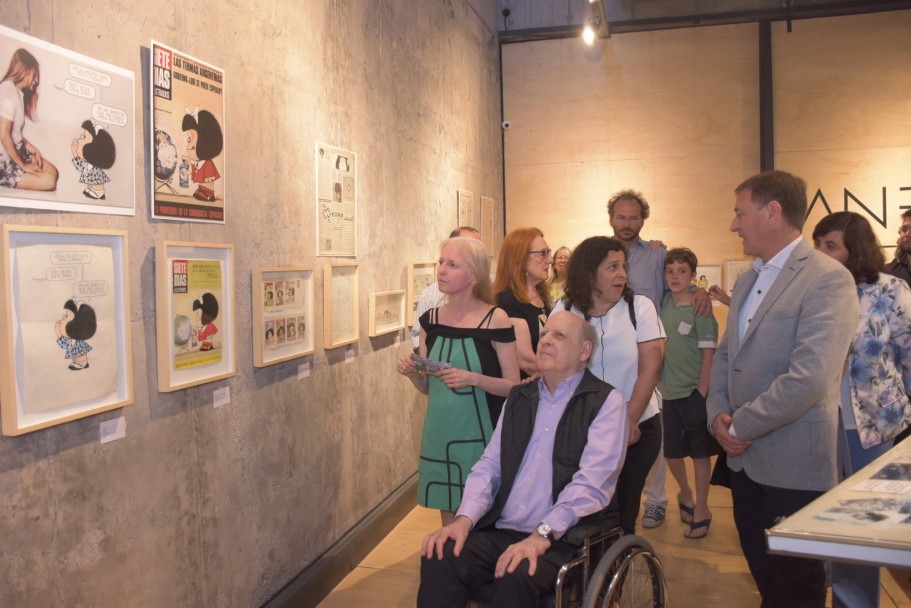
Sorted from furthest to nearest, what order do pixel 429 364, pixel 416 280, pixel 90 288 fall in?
pixel 416 280, pixel 429 364, pixel 90 288

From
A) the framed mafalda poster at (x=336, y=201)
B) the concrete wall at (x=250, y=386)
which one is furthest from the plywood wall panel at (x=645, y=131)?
the framed mafalda poster at (x=336, y=201)

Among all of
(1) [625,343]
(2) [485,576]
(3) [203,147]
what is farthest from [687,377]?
(3) [203,147]

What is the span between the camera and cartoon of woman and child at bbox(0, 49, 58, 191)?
1957 millimetres

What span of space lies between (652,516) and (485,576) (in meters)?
2.68

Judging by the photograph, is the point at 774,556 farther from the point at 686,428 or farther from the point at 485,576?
the point at 686,428

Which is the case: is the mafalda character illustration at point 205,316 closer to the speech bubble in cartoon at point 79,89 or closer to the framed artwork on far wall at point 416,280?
the speech bubble in cartoon at point 79,89

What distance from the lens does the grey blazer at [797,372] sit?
2365 millimetres

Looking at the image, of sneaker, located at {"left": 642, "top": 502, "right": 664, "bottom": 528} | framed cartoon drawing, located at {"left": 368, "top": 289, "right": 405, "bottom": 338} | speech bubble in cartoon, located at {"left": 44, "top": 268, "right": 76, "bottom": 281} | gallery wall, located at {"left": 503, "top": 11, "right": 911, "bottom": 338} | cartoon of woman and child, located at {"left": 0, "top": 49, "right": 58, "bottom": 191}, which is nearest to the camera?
cartoon of woman and child, located at {"left": 0, "top": 49, "right": 58, "bottom": 191}

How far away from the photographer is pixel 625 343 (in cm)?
312

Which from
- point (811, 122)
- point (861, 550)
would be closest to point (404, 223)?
point (861, 550)

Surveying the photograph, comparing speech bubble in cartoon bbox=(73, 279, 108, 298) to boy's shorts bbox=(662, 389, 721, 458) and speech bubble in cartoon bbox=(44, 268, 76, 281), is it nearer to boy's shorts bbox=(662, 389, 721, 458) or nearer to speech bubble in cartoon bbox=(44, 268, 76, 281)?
speech bubble in cartoon bbox=(44, 268, 76, 281)

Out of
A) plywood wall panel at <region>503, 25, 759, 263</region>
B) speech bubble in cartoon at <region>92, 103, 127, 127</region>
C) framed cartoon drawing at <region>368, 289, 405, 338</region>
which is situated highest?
plywood wall panel at <region>503, 25, 759, 263</region>

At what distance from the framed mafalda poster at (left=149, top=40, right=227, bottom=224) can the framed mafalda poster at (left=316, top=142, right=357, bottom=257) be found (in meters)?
0.84

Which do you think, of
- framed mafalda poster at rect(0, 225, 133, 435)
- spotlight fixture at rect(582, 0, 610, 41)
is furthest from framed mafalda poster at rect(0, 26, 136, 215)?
spotlight fixture at rect(582, 0, 610, 41)
